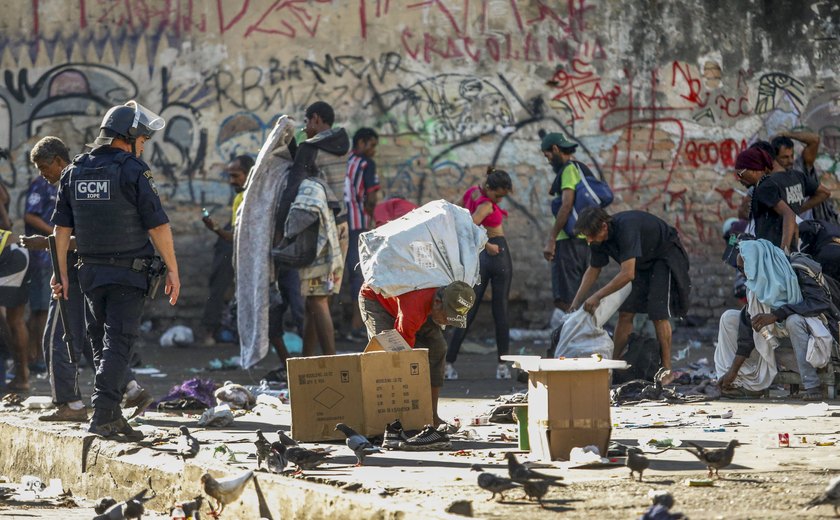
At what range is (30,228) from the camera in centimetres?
1040

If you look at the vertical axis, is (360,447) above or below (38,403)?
above

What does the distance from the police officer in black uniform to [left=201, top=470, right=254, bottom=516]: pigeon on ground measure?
166 cm

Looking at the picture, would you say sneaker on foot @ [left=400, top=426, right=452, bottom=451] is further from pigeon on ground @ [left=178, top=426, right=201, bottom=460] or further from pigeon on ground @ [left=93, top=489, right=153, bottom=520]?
pigeon on ground @ [left=93, top=489, right=153, bottom=520]

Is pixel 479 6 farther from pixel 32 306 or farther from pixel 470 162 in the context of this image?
pixel 32 306

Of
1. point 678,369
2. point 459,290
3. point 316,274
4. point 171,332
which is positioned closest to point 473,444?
point 459,290

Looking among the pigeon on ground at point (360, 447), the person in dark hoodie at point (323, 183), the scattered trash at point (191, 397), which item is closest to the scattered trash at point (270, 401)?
the scattered trash at point (191, 397)

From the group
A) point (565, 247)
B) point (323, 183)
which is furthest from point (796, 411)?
point (323, 183)

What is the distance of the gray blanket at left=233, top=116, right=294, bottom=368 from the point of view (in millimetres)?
10055

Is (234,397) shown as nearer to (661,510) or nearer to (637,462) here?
(637,462)

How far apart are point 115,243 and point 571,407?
2730 millimetres

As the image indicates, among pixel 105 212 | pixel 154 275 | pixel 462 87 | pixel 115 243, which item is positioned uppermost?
pixel 462 87

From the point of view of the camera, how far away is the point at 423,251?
24.2 ft

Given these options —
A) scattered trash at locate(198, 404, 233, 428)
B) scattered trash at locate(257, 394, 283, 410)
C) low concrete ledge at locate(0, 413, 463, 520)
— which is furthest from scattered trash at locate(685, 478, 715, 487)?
scattered trash at locate(257, 394, 283, 410)

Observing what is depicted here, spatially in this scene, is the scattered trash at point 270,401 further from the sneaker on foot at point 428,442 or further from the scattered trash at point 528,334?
the scattered trash at point 528,334
